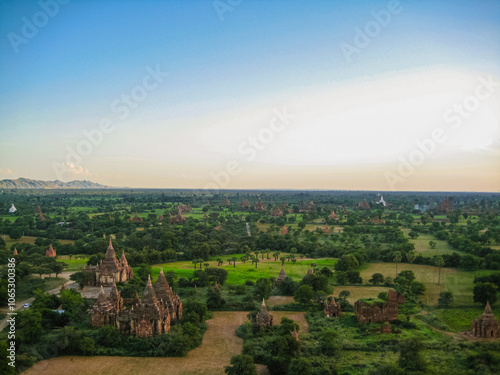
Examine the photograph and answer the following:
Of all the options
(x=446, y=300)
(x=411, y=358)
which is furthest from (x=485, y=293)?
(x=411, y=358)

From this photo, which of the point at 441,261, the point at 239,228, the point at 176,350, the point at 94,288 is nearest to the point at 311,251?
the point at 441,261

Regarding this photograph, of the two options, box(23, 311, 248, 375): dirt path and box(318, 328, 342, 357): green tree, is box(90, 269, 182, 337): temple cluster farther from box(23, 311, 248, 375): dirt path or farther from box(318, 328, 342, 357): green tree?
box(318, 328, 342, 357): green tree

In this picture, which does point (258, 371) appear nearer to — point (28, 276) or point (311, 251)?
point (28, 276)

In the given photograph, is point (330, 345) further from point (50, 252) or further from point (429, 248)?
point (50, 252)

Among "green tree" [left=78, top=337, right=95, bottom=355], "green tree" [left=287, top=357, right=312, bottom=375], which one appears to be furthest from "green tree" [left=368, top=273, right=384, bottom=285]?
"green tree" [left=78, top=337, right=95, bottom=355]

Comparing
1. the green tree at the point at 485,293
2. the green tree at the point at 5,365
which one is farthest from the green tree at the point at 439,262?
the green tree at the point at 5,365
